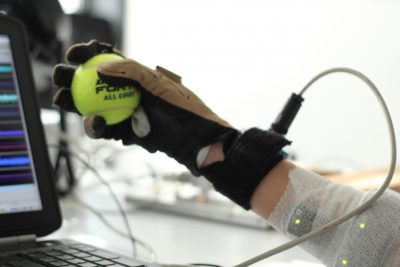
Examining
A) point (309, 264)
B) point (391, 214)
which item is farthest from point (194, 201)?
point (391, 214)

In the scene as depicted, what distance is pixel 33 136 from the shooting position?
65 centimetres

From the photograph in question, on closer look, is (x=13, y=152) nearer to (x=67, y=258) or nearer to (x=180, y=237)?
(x=67, y=258)

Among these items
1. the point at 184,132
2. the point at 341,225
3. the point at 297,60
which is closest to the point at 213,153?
the point at 184,132

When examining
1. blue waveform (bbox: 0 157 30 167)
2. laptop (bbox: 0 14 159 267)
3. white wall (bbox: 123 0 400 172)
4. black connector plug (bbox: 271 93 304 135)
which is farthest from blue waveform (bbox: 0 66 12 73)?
white wall (bbox: 123 0 400 172)

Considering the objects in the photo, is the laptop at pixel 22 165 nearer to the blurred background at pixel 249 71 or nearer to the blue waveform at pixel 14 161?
the blue waveform at pixel 14 161

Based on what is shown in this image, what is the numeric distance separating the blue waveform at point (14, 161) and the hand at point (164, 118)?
0.13 meters

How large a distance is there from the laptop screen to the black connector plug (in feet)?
1.01

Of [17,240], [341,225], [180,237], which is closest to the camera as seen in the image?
[341,225]

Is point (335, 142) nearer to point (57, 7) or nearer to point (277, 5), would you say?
point (277, 5)

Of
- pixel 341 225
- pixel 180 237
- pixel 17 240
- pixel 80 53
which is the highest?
pixel 80 53

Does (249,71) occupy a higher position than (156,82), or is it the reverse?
(156,82)

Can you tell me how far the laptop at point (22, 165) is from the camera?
1.95 ft

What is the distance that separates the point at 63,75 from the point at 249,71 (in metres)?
0.98

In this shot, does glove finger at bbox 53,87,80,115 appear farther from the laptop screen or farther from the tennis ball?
the laptop screen
